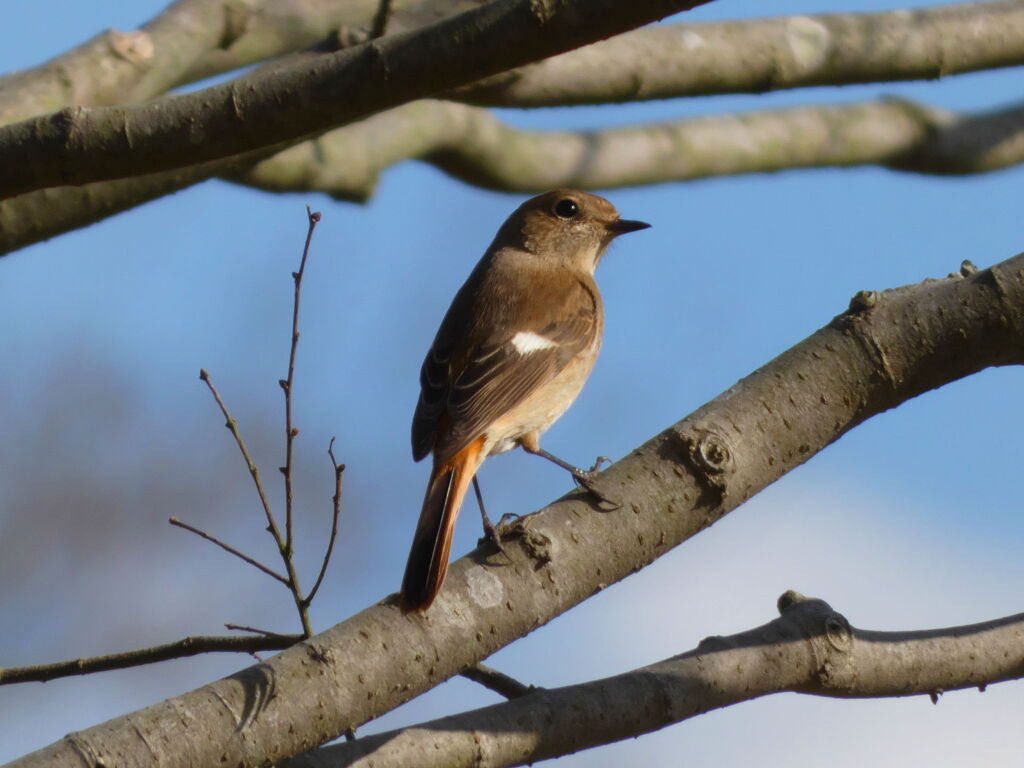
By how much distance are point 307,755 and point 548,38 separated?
1456 millimetres

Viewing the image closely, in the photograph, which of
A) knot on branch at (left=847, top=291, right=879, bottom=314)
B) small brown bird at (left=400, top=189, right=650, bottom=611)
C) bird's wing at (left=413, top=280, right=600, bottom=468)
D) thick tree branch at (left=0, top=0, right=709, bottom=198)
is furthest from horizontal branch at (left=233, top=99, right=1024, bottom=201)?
knot on branch at (left=847, top=291, right=879, bottom=314)

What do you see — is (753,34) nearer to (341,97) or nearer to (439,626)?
(341,97)

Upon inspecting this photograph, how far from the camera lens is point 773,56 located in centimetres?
553

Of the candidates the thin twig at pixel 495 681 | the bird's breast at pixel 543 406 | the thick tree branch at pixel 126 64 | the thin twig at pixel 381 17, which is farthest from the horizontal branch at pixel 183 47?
the thin twig at pixel 495 681

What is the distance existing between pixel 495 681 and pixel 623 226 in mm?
3002

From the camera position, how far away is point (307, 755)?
7.95 ft

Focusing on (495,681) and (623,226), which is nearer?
(495,681)

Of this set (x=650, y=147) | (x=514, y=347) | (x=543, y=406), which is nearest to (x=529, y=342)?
(x=514, y=347)

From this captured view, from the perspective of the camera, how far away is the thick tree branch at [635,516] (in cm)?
240

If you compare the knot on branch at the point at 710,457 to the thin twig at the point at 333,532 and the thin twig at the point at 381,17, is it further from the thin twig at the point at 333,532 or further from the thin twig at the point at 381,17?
the thin twig at the point at 381,17

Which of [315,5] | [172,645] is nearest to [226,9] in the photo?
[315,5]

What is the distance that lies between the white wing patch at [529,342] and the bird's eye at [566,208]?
105 cm

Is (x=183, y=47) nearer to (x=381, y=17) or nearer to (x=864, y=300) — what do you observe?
(x=381, y=17)

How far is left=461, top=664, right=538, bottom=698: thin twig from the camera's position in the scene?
2811 mm
